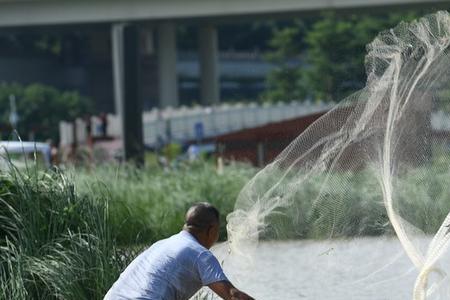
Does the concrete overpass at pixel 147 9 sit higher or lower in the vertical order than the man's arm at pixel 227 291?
higher

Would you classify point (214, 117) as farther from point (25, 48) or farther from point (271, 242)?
point (25, 48)

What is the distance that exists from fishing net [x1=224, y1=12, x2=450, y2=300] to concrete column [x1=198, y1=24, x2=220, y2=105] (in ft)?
188

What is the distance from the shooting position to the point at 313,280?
1053 cm

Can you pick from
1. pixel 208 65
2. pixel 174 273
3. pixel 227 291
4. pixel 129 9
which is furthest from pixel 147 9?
pixel 227 291

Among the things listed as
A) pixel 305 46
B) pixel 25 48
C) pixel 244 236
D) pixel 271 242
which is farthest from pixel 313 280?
pixel 25 48

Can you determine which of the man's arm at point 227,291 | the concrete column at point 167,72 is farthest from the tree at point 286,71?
the man's arm at point 227,291

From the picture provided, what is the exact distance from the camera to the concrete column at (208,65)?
216 ft

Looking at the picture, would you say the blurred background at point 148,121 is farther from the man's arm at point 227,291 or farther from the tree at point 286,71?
the man's arm at point 227,291

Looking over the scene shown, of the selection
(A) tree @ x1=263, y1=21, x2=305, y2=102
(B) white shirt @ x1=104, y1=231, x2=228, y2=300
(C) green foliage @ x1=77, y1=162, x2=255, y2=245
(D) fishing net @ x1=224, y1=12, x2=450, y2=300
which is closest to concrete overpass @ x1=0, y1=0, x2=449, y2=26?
(A) tree @ x1=263, y1=21, x2=305, y2=102

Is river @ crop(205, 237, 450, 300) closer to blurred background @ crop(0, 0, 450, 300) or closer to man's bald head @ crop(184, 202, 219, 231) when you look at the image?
blurred background @ crop(0, 0, 450, 300)

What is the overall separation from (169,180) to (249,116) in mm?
30624

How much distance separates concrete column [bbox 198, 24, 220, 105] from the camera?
6594 cm

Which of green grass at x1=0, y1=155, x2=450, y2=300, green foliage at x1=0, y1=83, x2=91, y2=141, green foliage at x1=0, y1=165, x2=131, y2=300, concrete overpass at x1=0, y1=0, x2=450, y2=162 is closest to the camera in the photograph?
green grass at x1=0, y1=155, x2=450, y2=300

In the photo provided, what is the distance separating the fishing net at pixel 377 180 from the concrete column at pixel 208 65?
188 ft
